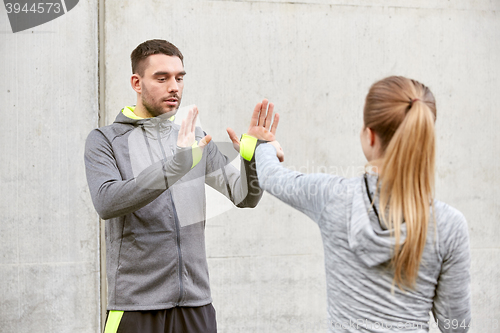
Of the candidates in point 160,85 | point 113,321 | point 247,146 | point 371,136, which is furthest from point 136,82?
point 371,136

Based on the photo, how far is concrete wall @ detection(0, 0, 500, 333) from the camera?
3057 millimetres

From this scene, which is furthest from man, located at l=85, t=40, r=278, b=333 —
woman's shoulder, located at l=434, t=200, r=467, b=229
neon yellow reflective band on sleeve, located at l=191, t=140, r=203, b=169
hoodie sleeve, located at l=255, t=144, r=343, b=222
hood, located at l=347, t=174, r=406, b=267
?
woman's shoulder, located at l=434, t=200, r=467, b=229

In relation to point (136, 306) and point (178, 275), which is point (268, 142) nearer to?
point (178, 275)

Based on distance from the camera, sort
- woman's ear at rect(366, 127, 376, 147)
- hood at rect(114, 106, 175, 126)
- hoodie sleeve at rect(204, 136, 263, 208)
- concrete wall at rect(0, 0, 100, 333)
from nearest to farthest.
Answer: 1. woman's ear at rect(366, 127, 376, 147)
2. hoodie sleeve at rect(204, 136, 263, 208)
3. hood at rect(114, 106, 175, 126)
4. concrete wall at rect(0, 0, 100, 333)

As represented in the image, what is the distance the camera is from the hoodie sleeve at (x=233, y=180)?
1.86 m

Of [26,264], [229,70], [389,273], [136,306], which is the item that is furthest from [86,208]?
[389,273]

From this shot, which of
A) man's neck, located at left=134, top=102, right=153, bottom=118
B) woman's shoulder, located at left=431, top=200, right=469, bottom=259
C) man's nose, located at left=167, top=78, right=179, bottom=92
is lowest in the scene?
woman's shoulder, located at left=431, top=200, right=469, bottom=259

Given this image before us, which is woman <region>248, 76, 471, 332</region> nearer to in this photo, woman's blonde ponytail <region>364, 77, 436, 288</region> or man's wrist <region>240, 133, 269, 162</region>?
woman's blonde ponytail <region>364, 77, 436, 288</region>

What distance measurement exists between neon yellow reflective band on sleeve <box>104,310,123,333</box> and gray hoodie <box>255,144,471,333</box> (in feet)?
2.81

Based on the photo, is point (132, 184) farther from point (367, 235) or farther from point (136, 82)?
point (367, 235)

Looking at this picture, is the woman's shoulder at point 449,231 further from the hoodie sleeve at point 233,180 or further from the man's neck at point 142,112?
the man's neck at point 142,112

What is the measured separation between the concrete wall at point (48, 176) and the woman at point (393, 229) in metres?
2.22

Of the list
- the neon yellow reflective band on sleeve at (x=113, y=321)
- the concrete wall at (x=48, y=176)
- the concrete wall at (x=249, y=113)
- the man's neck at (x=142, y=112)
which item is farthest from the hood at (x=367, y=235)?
the concrete wall at (x=48, y=176)

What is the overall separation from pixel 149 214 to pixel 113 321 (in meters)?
0.42
